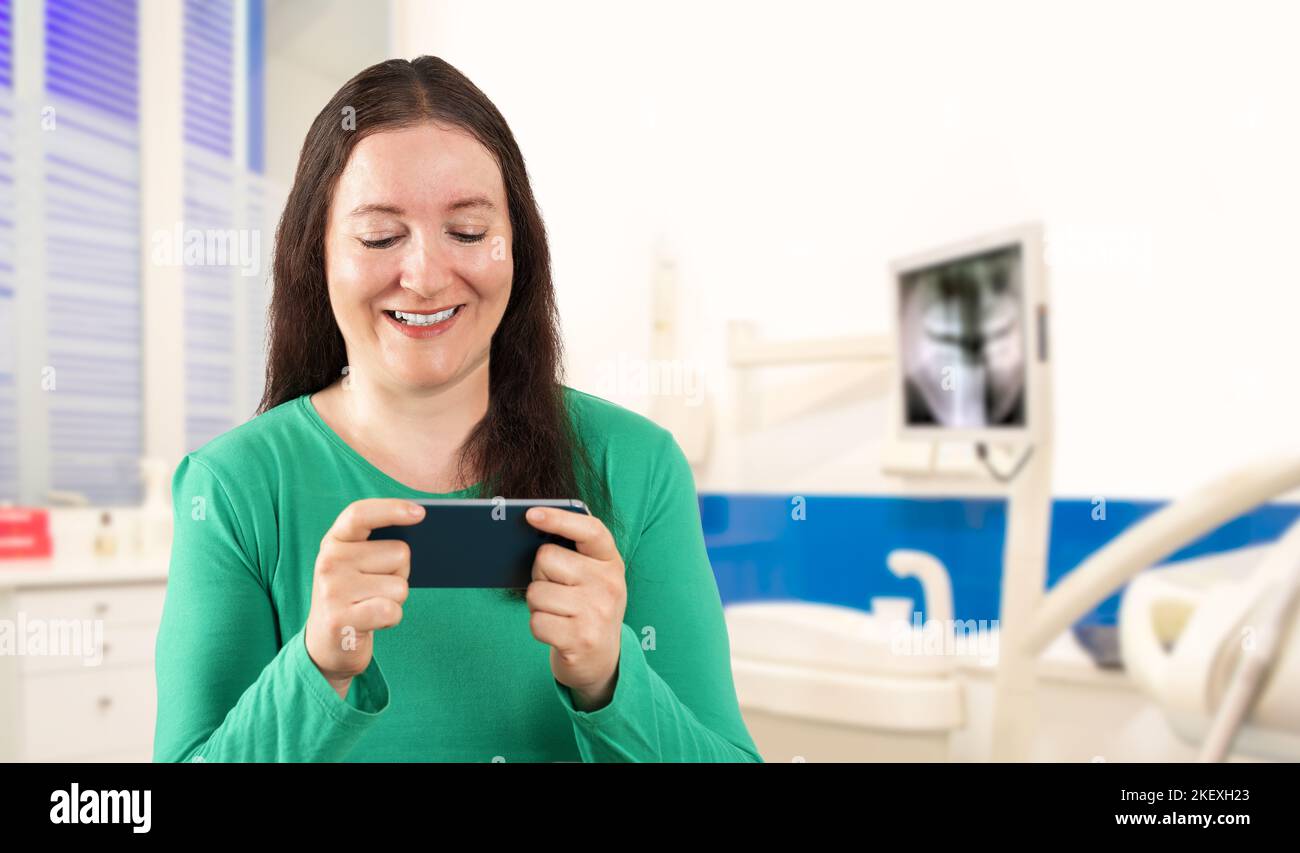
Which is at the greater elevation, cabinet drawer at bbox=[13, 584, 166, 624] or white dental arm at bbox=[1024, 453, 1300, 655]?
white dental arm at bbox=[1024, 453, 1300, 655]

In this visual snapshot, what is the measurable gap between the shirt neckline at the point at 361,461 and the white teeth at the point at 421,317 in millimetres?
99

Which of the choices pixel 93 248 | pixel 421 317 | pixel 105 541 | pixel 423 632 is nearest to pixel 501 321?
pixel 421 317

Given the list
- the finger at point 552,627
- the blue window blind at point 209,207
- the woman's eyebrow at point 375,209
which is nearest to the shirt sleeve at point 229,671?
the finger at point 552,627

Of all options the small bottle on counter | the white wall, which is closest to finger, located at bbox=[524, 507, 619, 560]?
the white wall

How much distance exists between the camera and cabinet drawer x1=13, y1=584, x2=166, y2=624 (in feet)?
5.62

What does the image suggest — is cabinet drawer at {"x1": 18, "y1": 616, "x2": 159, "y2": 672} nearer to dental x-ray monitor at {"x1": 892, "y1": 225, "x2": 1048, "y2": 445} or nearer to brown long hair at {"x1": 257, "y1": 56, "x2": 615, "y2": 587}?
brown long hair at {"x1": 257, "y1": 56, "x2": 615, "y2": 587}

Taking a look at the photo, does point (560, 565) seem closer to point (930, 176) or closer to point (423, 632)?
point (423, 632)

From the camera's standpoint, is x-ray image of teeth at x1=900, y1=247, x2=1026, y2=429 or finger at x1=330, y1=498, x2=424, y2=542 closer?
finger at x1=330, y1=498, x2=424, y2=542

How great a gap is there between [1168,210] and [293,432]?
1521 millimetres

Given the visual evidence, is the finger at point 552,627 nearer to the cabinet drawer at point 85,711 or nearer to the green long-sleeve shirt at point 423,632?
the green long-sleeve shirt at point 423,632

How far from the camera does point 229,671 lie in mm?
621

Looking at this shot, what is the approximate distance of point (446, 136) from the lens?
2.26 feet

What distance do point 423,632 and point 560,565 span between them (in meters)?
0.19
